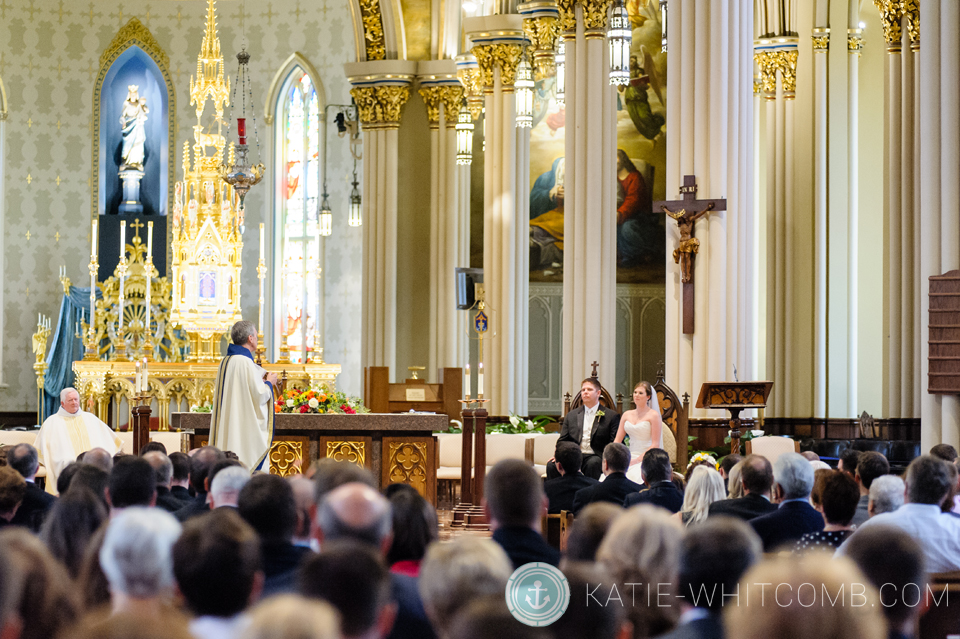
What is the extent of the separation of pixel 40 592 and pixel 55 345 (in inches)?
779

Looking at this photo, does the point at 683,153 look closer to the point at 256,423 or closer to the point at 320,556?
the point at 256,423

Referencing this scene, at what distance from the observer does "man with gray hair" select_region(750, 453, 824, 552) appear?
5.17 meters

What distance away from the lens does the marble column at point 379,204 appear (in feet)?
66.3

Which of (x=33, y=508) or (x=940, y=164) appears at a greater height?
(x=940, y=164)

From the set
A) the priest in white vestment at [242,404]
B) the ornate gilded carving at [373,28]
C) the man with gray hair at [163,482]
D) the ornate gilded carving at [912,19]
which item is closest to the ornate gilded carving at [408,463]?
the priest in white vestment at [242,404]

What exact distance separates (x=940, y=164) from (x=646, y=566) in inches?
323

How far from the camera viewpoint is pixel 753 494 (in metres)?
5.71

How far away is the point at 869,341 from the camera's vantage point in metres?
19.9

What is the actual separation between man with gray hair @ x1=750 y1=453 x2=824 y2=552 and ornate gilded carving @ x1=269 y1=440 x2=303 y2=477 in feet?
21.4

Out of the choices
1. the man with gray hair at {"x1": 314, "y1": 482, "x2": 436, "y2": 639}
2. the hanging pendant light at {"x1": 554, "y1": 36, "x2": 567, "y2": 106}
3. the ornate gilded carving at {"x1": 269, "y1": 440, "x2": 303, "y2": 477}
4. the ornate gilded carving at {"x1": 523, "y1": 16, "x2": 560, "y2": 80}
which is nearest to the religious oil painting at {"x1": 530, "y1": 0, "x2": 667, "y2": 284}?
the hanging pendant light at {"x1": 554, "y1": 36, "x2": 567, "y2": 106}

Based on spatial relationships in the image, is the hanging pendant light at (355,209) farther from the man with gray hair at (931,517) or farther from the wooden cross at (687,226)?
the man with gray hair at (931,517)

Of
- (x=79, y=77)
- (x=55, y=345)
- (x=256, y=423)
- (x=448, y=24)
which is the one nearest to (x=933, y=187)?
(x=256, y=423)

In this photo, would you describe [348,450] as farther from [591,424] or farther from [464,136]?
[464,136]

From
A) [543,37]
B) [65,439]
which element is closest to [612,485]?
[65,439]
